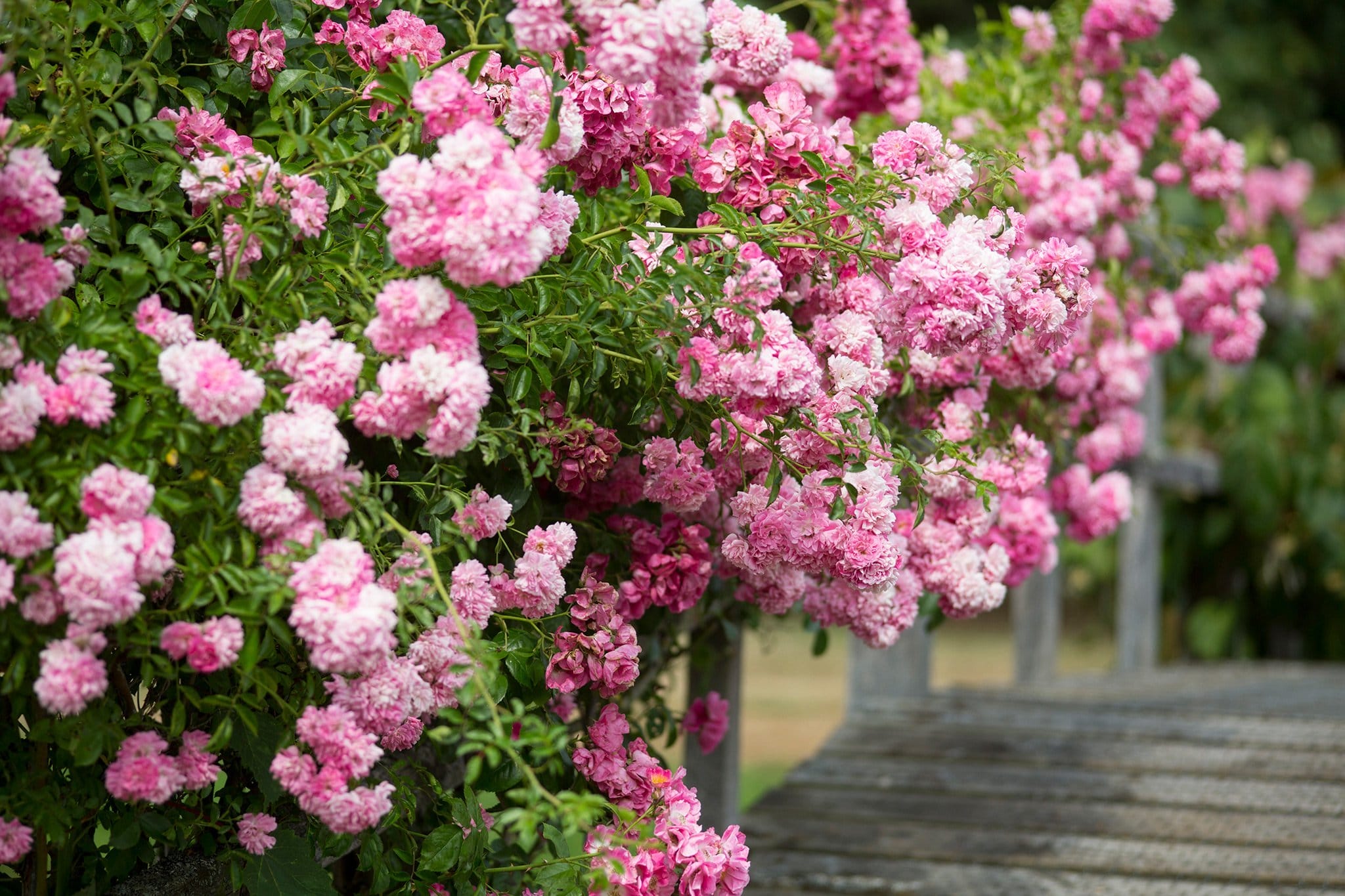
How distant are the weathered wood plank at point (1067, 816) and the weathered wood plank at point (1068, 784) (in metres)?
0.03

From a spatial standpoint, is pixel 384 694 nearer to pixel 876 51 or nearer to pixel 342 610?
pixel 342 610

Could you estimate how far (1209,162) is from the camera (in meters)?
3.17

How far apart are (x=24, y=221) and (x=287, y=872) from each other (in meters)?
0.72

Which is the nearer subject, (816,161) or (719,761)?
(816,161)

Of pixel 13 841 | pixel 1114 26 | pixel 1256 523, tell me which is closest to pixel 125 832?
pixel 13 841

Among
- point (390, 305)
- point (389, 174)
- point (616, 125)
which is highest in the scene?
point (616, 125)

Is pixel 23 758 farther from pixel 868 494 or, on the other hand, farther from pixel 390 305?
pixel 868 494

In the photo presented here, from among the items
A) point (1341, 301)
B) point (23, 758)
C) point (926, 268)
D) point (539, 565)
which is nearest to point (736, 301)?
point (926, 268)

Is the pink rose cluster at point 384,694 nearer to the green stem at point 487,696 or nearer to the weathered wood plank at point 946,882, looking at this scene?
the green stem at point 487,696

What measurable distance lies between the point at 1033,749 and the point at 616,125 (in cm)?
216

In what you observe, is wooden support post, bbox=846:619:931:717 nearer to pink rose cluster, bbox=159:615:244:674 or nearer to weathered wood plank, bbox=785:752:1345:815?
weathered wood plank, bbox=785:752:1345:815

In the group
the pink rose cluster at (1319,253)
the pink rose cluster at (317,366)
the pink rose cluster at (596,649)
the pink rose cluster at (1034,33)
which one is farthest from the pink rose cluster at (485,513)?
the pink rose cluster at (1319,253)

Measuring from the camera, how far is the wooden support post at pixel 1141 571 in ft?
17.3

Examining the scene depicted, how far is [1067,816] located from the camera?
9.79 ft
